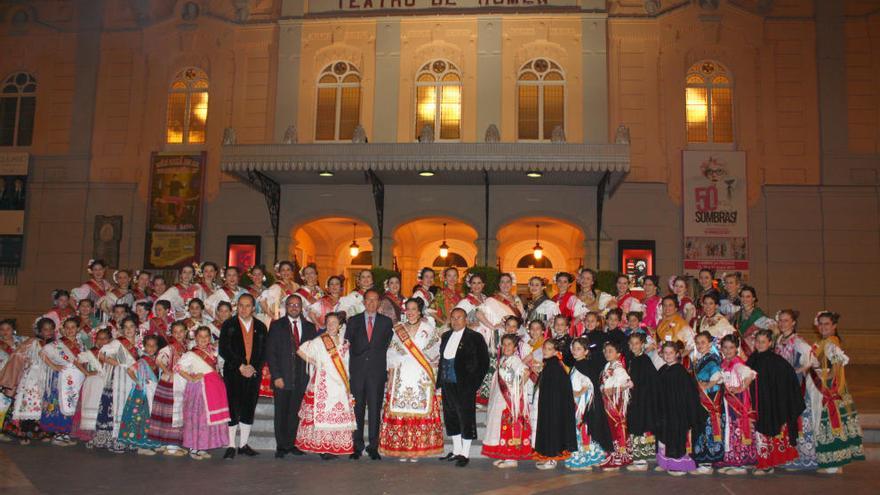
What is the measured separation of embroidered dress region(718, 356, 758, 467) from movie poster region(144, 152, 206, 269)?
13.0m

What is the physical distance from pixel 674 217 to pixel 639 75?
3443 millimetres

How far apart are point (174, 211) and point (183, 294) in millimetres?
8350

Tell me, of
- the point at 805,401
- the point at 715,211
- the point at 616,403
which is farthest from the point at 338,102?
the point at 805,401

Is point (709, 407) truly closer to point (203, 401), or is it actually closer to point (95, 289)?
point (203, 401)

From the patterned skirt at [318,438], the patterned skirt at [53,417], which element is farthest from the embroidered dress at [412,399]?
the patterned skirt at [53,417]

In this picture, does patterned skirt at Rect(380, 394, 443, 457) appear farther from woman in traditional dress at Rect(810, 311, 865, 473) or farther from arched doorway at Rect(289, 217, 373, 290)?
arched doorway at Rect(289, 217, 373, 290)

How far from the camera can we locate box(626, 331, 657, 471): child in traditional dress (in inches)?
292

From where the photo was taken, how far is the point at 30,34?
60.3 feet

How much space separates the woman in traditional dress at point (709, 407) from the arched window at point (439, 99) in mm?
10361

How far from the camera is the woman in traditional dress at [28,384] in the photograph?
862cm

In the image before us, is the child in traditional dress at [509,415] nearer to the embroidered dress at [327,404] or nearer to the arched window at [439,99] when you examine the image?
the embroidered dress at [327,404]

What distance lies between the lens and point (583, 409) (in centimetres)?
755

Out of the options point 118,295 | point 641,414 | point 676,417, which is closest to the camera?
point 676,417

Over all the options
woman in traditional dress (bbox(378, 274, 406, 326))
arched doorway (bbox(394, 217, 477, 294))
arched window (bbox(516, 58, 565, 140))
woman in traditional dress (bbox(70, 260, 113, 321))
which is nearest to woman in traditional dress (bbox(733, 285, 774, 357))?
woman in traditional dress (bbox(378, 274, 406, 326))
